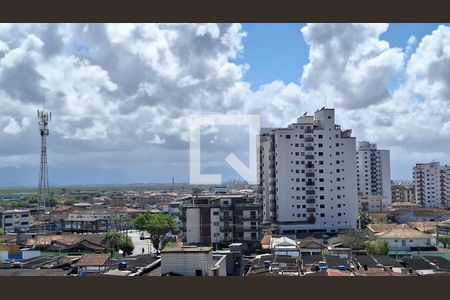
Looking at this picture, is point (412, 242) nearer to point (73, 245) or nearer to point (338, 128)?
point (338, 128)

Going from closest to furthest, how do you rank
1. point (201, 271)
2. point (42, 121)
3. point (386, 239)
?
point (201, 271), point (42, 121), point (386, 239)

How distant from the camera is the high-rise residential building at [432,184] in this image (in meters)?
20.9

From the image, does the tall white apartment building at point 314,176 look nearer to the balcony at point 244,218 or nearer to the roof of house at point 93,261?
the balcony at point 244,218

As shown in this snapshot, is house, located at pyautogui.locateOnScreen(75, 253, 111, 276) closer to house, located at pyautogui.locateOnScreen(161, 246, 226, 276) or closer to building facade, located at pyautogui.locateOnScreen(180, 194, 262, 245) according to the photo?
house, located at pyautogui.locateOnScreen(161, 246, 226, 276)

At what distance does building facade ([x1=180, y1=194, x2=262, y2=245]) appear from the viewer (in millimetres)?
8500

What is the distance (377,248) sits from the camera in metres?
8.52

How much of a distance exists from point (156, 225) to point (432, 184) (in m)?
15.4

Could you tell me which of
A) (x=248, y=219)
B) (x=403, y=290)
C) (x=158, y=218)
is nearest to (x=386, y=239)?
(x=248, y=219)

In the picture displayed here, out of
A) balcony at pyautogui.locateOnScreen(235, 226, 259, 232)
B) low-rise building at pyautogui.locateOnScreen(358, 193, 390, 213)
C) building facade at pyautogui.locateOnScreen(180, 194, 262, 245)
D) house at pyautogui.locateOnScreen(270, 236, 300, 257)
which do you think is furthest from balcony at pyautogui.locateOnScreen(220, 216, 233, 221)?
low-rise building at pyautogui.locateOnScreen(358, 193, 390, 213)

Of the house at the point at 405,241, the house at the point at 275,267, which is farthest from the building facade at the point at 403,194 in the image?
the house at the point at 275,267

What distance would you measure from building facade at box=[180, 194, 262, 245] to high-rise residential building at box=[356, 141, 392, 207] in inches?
543

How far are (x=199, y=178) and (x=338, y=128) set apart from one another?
768 centimetres

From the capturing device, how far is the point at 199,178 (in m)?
5.97

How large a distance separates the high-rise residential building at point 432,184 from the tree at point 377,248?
526 inches
